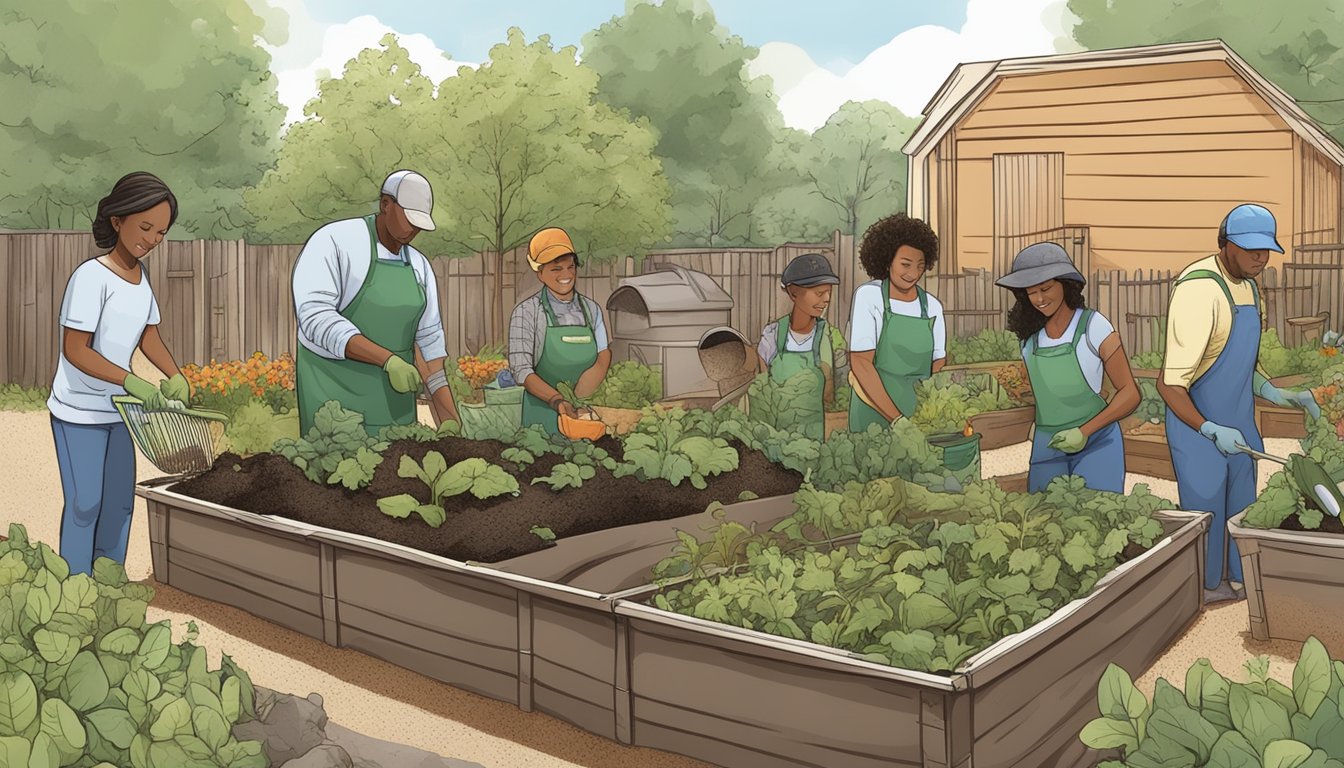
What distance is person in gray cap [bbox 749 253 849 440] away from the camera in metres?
6.36

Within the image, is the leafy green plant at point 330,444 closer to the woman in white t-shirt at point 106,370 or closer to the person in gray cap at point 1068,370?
the woman in white t-shirt at point 106,370

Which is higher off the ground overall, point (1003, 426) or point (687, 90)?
point (687, 90)

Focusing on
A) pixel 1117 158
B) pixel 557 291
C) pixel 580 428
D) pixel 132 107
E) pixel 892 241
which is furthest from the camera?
pixel 132 107

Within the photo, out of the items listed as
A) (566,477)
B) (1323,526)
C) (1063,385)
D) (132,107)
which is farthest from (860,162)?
(566,477)

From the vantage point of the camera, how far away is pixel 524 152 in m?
15.4

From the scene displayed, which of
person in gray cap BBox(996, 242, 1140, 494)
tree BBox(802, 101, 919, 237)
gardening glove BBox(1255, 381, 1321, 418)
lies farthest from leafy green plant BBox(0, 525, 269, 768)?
tree BBox(802, 101, 919, 237)

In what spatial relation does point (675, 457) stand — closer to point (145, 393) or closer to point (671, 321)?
point (145, 393)

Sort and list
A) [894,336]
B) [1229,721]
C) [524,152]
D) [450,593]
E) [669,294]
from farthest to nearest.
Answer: [524,152] → [669,294] → [894,336] → [450,593] → [1229,721]

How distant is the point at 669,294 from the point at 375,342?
18.1 feet

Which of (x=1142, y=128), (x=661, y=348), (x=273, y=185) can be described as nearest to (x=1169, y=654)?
(x=661, y=348)

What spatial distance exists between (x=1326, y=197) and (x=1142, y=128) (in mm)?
2249

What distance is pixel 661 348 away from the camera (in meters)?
11.1

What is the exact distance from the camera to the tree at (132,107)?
24.1m

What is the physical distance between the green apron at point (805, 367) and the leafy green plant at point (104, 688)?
3.92 metres
